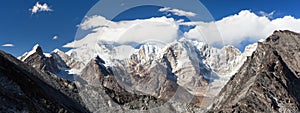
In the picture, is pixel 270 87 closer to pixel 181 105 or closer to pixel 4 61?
pixel 181 105

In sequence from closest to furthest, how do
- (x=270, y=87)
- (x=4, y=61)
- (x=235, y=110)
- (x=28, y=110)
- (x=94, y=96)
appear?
(x=28, y=110) → (x=4, y=61) → (x=94, y=96) → (x=235, y=110) → (x=270, y=87)

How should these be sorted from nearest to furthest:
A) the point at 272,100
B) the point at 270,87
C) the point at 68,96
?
the point at 68,96, the point at 272,100, the point at 270,87

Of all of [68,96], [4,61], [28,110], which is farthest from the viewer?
[68,96]

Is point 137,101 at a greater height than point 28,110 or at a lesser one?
greater

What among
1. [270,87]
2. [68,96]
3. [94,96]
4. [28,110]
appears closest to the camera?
[28,110]

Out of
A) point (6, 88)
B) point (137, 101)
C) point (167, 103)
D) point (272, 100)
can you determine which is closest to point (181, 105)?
point (167, 103)

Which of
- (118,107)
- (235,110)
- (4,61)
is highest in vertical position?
(4,61)

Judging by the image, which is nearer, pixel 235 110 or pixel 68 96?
pixel 68 96

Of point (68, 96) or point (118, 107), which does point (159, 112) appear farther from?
point (68, 96)

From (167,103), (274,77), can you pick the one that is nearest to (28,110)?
(167,103)
